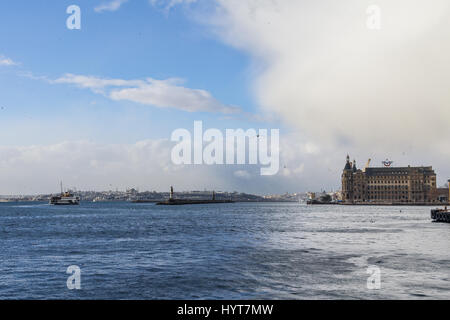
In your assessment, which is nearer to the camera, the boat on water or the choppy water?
the choppy water

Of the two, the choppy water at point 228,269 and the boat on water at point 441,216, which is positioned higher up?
the choppy water at point 228,269

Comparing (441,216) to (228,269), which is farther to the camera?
(441,216)

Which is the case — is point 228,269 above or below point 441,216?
above

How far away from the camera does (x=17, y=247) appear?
1807 inches

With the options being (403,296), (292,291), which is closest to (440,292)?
(403,296)

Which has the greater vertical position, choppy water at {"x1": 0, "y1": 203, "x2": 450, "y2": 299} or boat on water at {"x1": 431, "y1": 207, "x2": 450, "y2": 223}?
choppy water at {"x1": 0, "y1": 203, "x2": 450, "y2": 299}

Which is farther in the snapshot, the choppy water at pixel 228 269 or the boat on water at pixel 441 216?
the boat on water at pixel 441 216

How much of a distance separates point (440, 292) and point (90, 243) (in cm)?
3809
